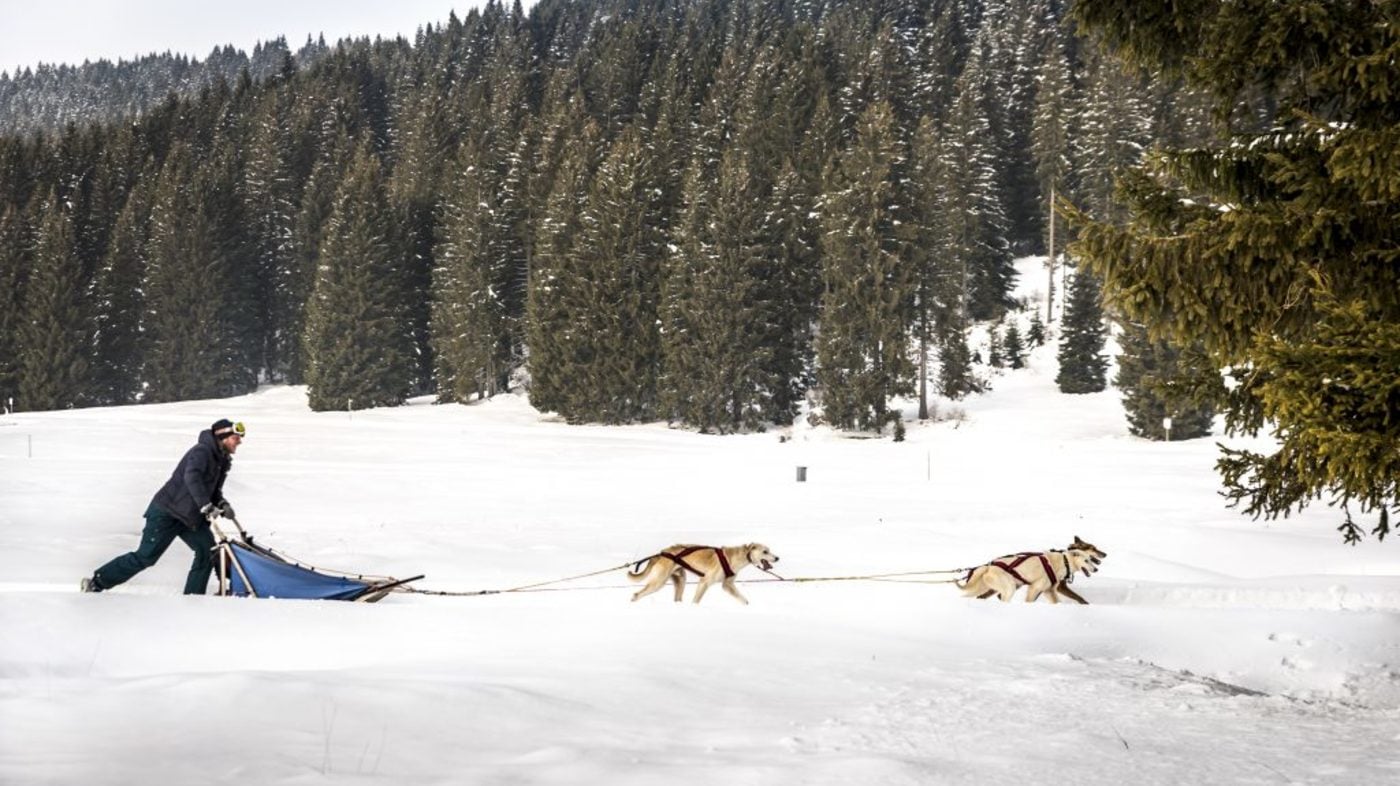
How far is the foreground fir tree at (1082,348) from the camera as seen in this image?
43875 millimetres

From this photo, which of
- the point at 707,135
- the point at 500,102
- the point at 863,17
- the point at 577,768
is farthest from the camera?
the point at 863,17

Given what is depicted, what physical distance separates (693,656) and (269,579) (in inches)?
157

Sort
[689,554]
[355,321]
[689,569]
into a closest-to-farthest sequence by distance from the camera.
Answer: [689,569]
[689,554]
[355,321]

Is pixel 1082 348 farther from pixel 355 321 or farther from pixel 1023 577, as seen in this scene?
pixel 1023 577

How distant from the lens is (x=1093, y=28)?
27.1 feet

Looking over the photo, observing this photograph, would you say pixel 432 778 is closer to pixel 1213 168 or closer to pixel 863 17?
pixel 1213 168

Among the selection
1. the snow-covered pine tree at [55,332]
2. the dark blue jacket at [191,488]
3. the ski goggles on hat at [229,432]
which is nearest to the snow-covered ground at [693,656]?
the dark blue jacket at [191,488]

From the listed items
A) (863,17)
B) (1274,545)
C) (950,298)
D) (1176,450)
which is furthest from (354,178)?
(863,17)

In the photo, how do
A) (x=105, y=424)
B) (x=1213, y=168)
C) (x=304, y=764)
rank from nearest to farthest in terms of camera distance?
(x=304, y=764) → (x=1213, y=168) → (x=105, y=424)

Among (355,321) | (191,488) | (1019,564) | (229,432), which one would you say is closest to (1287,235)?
(1019,564)

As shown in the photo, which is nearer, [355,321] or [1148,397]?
[1148,397]

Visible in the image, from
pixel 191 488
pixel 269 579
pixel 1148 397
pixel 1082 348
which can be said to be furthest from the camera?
pixel 1082 348

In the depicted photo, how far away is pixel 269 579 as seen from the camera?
8.49 meters

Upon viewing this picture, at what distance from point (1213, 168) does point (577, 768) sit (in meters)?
6.79
